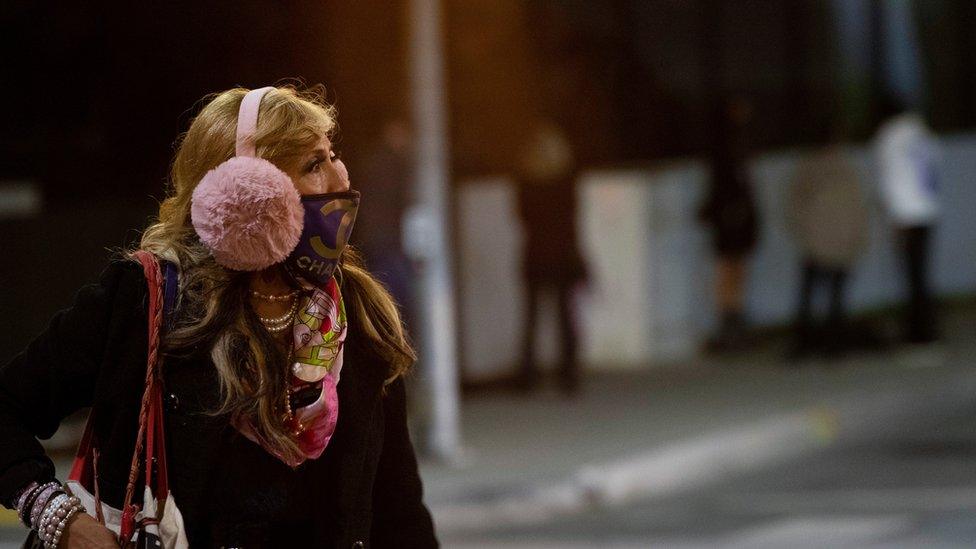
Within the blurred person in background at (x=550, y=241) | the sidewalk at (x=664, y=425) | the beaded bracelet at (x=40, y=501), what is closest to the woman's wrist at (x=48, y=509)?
the beaded bracelet at (x=40, y=501)

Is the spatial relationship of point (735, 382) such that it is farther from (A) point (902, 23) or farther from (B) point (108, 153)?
(A) point (902, 23)

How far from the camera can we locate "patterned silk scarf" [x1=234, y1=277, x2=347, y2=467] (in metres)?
2.97

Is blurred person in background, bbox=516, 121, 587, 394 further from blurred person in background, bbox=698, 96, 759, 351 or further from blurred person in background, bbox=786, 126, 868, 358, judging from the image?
blurred person in background, bbox=786, 126, 868, 358

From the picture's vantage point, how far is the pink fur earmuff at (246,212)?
2898mm

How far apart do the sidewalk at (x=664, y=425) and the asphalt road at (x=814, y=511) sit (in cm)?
25

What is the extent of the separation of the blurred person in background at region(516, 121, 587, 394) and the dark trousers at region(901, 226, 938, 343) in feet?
10.6

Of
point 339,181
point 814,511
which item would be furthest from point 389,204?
point 339,181

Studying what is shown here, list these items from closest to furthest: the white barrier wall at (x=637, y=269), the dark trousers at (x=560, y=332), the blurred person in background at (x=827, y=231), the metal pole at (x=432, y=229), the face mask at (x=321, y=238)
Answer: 1. the face mask at (x=321, y=238)
2. the metal pole at (x=432, y=229)
3. the dark trousers at (x=560, y=332)
4. the white barrier wall at (x=637, y=269)
5. the blurred person in background at (x=827, y=231)

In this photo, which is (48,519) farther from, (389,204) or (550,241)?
(550,241)

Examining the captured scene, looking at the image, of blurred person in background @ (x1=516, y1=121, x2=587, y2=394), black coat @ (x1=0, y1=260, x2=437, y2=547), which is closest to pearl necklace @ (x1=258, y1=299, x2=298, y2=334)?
black coat @ (x1=0, y1=260, x2=437, y2=547)

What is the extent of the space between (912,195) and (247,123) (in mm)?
12338

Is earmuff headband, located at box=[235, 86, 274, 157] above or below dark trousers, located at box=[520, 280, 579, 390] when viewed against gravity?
above

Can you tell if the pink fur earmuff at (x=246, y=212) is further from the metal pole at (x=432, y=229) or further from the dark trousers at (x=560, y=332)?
the dark trousers at (x=560, y=332)

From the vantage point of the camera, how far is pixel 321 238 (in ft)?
9.82
